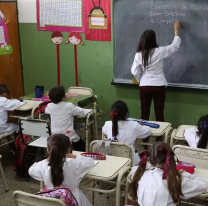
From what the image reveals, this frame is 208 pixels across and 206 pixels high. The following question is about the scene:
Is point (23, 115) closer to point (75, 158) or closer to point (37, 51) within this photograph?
point (37, 51)

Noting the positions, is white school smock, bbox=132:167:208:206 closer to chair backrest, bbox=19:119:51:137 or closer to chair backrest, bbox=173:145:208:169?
chair backrest, bbox=173:145:208:169

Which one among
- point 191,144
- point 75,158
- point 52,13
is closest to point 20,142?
point 75,158

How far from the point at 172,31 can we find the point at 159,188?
283 cm

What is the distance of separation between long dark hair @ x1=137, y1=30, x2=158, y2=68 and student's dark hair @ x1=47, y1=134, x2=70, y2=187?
6.83 ft

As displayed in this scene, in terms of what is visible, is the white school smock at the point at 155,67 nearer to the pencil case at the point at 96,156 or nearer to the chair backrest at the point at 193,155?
the chair backrest at the point at 193,155

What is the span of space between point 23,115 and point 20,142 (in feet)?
1.97

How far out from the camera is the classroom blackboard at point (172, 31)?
168 inches

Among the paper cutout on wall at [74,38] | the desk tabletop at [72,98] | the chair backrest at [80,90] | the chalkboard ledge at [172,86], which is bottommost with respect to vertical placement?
the desk tabletop at [72,98]

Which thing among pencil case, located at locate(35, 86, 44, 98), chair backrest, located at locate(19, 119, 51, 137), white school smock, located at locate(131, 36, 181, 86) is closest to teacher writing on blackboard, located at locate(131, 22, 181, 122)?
white school smock, located at locate(131, 36, 181, 86)

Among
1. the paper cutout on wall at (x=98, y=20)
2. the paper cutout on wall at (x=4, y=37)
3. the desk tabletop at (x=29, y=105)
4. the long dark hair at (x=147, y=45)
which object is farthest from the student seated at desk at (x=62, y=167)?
the paper cutout on wall at (x=4, y=37)

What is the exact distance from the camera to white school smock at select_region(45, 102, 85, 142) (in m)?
3.63

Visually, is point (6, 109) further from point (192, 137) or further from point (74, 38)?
point (192, 137)

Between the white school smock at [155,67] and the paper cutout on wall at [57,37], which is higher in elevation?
the paper cutout on wall at [57,37]

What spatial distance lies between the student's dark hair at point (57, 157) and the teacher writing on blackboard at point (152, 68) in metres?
2.10
